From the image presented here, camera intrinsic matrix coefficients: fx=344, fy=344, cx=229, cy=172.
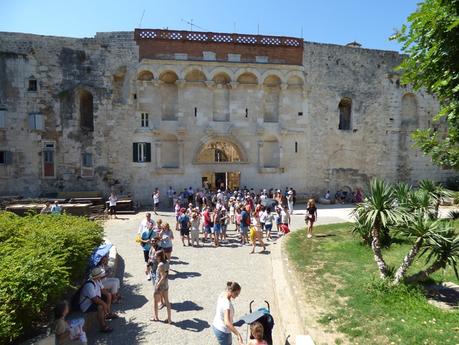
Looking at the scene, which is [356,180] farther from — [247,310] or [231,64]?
[247,310]

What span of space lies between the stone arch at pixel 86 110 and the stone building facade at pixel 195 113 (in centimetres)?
7

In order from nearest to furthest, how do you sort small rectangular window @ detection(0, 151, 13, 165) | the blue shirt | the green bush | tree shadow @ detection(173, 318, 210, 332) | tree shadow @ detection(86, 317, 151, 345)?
the green bush
tree shadow @ detection(86, 317, 151, 345)
tree shadow @ detection(173, 318, 210, 332)
the blue shirt
small rectangular window @ detection(0, 151, 13, 165)

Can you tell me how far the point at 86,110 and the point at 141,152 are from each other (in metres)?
4.69

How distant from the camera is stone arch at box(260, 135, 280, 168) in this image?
24.6 m

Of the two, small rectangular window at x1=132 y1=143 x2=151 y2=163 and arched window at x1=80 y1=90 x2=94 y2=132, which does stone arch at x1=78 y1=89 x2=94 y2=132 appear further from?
small rectangular window at x1=132 y1=143 x2=151 y2=163

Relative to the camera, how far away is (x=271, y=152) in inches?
977

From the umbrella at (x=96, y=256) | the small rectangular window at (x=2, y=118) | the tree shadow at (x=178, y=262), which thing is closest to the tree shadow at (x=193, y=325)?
the umbrella at (x=96, y=256)

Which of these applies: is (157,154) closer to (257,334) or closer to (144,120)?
(144,120)

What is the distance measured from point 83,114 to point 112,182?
16.4ft

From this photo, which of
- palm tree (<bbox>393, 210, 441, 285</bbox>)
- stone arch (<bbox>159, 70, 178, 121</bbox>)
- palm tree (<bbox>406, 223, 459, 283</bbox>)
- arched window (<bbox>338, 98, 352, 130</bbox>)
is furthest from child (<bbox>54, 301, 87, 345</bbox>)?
arched window (<bbox>338, 98, 352, 130</bbox>)

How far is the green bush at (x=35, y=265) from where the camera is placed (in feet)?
17.5

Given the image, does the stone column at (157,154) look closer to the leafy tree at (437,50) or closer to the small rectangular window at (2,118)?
the small rectangular window at (2,118)

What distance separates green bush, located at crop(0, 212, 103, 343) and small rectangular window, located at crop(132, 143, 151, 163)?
41.5 ft

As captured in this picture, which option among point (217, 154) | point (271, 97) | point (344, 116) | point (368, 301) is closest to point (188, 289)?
point (368, 301)
